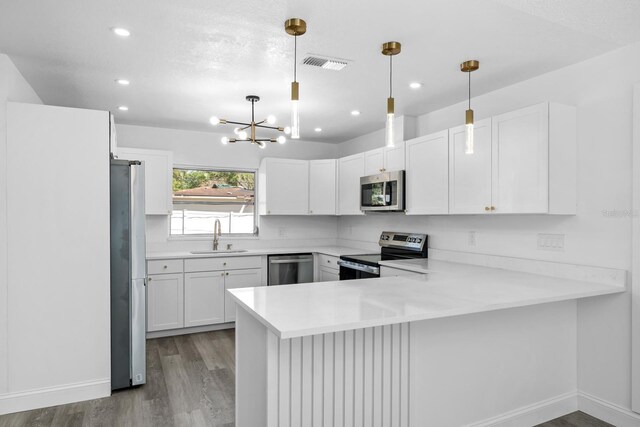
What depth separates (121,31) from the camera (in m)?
2.41

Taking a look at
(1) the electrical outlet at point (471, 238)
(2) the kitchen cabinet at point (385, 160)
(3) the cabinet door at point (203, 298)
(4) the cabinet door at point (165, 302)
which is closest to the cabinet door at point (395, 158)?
(2) the kitchen cabinet at point (385, 160)

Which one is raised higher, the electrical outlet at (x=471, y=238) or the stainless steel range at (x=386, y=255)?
the electrical outlet at (x=471, y=238)

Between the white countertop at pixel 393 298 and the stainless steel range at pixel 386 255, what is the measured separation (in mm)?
1097

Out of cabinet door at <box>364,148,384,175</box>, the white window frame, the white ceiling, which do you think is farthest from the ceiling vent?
the white window frame

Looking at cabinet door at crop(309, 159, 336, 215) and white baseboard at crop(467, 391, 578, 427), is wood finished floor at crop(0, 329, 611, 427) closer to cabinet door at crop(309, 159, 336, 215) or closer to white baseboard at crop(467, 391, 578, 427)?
white baseboard at crop(467, 391, 578, 427)

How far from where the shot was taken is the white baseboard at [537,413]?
2.55 m

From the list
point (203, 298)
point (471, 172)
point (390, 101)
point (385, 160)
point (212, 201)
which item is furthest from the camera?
point (212, 201)

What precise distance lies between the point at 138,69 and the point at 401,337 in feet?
8.69

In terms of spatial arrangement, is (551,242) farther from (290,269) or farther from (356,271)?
(290,269)

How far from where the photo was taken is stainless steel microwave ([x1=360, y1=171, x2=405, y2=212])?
4098 mm

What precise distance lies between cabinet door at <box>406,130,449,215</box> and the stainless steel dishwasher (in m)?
1.77

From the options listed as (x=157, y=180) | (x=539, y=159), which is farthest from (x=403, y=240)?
(x=157, y=180)

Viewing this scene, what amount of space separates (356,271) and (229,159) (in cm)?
239

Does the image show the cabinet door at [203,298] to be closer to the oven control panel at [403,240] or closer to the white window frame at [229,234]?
the white window frame at [229,234]
